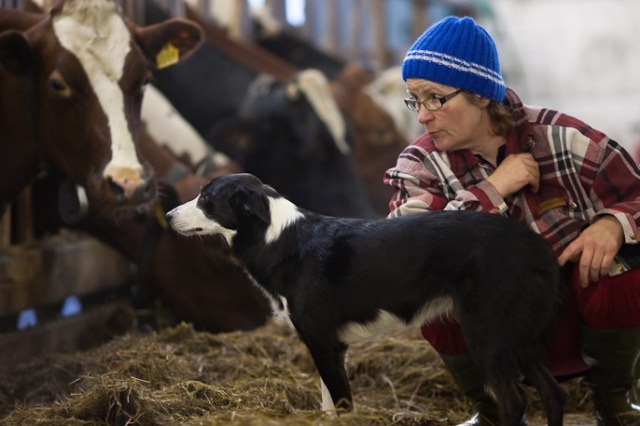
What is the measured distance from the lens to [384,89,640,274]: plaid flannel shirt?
8.30ft

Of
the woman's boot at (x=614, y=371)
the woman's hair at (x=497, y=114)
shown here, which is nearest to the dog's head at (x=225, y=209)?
the woman's hair at (x=497, y=114)

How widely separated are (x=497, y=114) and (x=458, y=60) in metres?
0.19

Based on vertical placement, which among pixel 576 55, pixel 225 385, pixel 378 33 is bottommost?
pixel 576 55

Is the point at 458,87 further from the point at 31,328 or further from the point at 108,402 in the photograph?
the point at 31,328

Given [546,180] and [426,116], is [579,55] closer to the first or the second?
[546,180]

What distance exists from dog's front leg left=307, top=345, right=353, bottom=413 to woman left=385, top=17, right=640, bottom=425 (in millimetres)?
348

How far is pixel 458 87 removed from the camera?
8.29 ft

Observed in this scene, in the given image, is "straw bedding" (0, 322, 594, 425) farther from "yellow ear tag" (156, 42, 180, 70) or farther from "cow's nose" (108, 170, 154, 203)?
"yellow ear tag" (156, 42, 180, 70)

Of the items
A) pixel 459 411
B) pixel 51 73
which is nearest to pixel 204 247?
pixel 51 73

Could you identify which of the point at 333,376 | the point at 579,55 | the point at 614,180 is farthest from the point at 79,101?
the point at 579,55

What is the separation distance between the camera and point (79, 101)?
3352 mm

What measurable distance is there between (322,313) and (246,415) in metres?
0.31

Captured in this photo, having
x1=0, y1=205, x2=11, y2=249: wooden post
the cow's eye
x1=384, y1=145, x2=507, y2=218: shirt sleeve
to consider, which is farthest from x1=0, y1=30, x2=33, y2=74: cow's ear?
x1=384, y1=145, x2=507, y2=218: shirt sleeve

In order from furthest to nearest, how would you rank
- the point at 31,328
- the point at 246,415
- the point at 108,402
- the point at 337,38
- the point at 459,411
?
the point at 337,38, the point at 31,328, the point at 459,411, the point at 108,402, the point at 246,415
